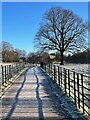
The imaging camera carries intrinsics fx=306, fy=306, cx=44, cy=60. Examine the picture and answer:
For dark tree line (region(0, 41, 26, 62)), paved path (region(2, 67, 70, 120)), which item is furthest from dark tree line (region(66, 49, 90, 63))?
paved path (region(2, 67, 70, 120))

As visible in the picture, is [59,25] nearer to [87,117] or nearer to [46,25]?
[46,25]

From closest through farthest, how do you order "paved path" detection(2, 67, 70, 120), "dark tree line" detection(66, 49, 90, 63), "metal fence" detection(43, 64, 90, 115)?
"paved path" detection(2, 67, 70, 120) → "metal fence" detection(43, 64, 90, 115) → "dark tree line" detection(66, 49, 90, 63)

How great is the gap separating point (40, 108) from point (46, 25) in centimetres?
5643

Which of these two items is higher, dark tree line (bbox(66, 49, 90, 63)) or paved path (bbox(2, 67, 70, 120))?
dark tree line (bbox(66, 49, 90, 63))

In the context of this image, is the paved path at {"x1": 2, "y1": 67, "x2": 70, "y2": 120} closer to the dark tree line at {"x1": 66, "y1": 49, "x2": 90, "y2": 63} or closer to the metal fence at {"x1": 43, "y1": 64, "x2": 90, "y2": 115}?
the metal fence at {"x1": 43, "y1": 64, "x2": 90, "y2": 115}

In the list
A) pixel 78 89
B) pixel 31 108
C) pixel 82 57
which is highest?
pixel 82 57

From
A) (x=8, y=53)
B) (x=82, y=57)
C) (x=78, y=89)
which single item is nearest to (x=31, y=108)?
(x=78, y=89)

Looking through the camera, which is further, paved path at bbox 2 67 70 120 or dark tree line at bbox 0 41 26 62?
dark tree line at bbox 0 41 26 62

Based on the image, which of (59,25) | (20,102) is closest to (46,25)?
(59,25)

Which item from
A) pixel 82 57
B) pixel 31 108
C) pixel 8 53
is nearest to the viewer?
pixel 31 108

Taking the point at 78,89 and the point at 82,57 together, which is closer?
the point at 78,89

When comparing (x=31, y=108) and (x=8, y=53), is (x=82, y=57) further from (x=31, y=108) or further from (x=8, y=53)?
(x=31, y=108)

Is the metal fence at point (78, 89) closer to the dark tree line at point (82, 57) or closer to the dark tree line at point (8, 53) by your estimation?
the dark tree line at point (82, 57)

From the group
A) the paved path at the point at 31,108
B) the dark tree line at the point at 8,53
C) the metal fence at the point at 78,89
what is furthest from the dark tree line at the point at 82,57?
the paved path at the point at 31,108
